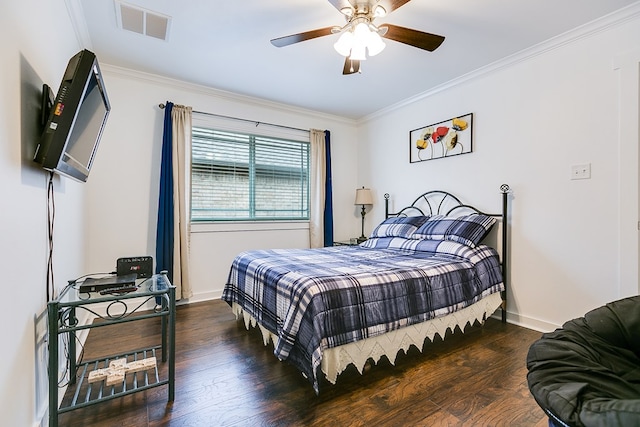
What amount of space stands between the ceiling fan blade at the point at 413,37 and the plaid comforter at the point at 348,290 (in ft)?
5.15

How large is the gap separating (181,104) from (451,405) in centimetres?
375

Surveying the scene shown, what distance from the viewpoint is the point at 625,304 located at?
122 centimetres

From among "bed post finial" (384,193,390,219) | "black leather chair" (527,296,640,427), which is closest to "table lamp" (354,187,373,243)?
"bed post finial" (384,193,390,219)

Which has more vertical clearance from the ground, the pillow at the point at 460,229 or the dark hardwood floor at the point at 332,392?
the pillow at the point at 460,229

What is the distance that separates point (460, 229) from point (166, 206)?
3.04 metres

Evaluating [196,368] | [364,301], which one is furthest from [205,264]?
[364,301]

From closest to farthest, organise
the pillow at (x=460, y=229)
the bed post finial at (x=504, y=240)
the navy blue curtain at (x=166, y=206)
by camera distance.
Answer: the pillow at (x=460, y=229) → the bed post finial at (x=504, y=240) → the navy blue curtain at (x=166, y=206)

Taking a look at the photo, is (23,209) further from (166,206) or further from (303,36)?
(166,206)

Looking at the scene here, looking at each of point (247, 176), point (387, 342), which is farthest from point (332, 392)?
point (247, 176)

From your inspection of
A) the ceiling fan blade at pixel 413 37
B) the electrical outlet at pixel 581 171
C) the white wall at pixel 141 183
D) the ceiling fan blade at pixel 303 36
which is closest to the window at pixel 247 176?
the white wall at pixel 141 183

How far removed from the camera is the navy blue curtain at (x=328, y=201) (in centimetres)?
443

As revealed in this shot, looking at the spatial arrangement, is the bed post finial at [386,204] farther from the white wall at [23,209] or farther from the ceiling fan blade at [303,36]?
the white wall at [23,209]

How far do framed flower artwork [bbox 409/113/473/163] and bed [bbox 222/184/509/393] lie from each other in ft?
Answer: 2.00

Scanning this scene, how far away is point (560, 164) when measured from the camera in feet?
8.40
